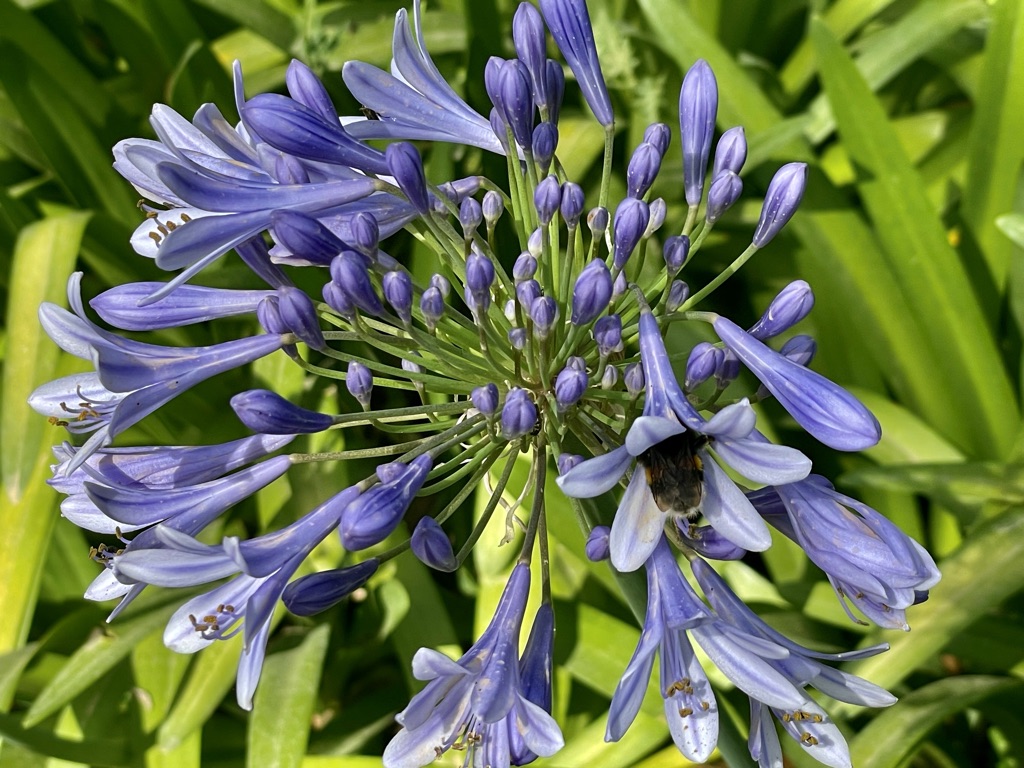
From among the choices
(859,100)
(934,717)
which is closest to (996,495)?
(934,717)

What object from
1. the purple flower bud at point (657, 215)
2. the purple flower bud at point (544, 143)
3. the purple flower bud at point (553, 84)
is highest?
the purple flower bud at point (553, 84)

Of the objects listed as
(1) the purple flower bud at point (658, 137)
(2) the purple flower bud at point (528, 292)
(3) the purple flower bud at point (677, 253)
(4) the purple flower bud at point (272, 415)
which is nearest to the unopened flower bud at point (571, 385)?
(2) the purple flower bud at point (528, 292)

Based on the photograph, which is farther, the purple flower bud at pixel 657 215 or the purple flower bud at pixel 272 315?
the purple flower bud at pixel 657 215

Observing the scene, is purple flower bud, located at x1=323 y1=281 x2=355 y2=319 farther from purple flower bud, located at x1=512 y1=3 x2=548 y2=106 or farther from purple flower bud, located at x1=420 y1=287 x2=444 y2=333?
purple flower bud, located at x1=512 y1=3 x2=548 y2=106

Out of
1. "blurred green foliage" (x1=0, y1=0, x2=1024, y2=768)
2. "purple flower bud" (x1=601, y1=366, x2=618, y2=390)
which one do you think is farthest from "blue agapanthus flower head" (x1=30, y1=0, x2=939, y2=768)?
"blurred green foliage" (x1=0, y1=0, x2=1024, y2=768)

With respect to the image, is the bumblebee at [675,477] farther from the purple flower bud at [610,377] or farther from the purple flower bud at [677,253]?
the purple flower bud at [677,253]

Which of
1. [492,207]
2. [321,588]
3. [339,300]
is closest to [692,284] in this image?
[492,207]

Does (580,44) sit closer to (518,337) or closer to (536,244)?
(536,244)

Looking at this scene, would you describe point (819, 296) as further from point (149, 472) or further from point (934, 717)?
point (149, 472)
